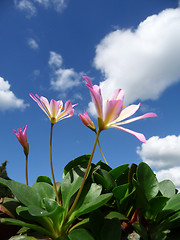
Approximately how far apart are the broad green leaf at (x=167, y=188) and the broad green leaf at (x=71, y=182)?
1.81 ft

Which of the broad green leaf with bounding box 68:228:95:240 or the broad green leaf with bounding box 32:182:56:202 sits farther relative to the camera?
the broad green leaf with bounding box 32:182:56:202

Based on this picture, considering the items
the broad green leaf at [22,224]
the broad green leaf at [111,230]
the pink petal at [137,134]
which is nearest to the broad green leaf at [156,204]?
the broad green leaf at [111,230]

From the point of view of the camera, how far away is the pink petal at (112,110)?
1.13 meters

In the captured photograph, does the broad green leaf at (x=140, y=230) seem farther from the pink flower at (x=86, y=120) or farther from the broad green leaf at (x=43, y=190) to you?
the pink flower at (x=86, y=120)

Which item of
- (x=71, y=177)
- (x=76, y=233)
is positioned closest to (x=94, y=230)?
(x=76, y=233)

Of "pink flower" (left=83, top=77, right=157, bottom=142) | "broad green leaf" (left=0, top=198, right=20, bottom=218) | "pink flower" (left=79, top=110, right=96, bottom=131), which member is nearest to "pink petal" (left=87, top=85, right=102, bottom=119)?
"pink flower" (left=83, top=77, right=157, bottom=142)

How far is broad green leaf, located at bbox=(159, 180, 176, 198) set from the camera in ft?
5.04

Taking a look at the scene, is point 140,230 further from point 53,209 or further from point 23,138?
point 23,138

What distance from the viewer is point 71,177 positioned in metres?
1.47

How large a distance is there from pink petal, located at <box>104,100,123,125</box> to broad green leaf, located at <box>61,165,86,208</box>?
425 millimetres

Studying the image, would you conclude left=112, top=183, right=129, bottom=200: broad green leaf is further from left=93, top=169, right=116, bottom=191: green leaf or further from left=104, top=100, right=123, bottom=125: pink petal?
left=104, top=100, right=123, bottom=125: pink petal

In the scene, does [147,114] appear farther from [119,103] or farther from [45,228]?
[45,228]

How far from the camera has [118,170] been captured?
148 cm

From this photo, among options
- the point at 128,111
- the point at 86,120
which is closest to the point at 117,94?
the point at 128,111
